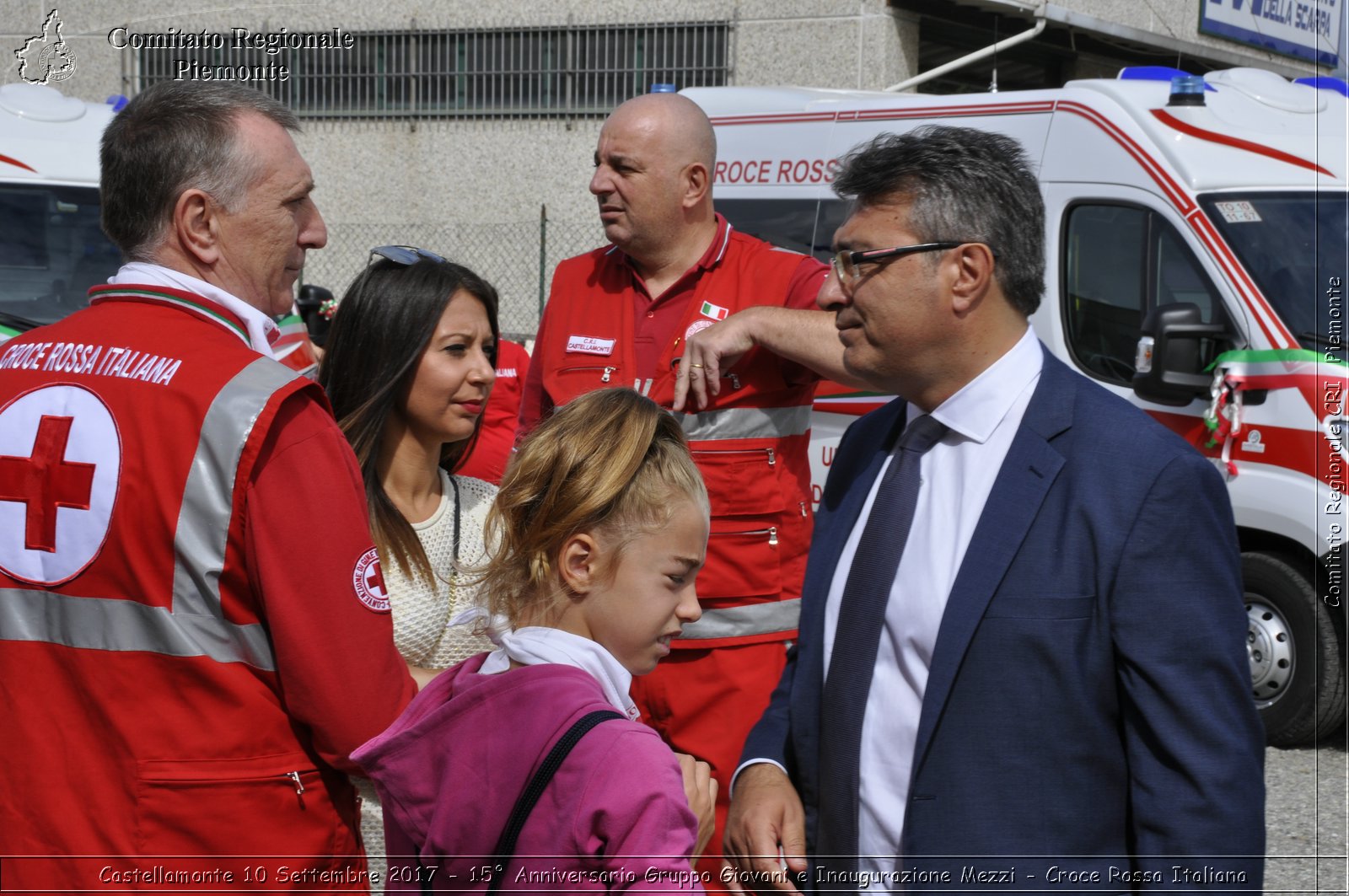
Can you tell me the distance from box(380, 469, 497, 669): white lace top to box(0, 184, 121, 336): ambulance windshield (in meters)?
5.43

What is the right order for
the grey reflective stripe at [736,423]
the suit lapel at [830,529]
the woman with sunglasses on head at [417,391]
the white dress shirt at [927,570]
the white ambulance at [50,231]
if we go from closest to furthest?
the white dress shirt at [927,570]
the suit lapel at [830,529]
the woman with sunglasses on head at [417,391]
the grey reflective stripe at [736,423]
the white ambulance at [50,231]

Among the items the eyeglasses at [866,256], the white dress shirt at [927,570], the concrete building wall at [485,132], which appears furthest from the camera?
the concrete building wall at [485,132]

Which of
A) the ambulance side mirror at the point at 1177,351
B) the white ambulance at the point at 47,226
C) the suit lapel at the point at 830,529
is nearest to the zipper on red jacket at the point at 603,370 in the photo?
the suit lapel at the point at 830,529

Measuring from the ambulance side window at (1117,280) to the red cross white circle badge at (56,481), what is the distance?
559 cm

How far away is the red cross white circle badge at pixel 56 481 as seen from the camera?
6.95 ft

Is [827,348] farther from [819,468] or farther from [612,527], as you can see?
[819,468]

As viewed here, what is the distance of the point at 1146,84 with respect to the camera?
23.1 ft

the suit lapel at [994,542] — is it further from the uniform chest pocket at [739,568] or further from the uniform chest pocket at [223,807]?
the uniform chest pocket at [739,568]

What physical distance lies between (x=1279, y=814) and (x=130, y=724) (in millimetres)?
5130

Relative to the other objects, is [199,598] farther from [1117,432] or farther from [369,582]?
[1117,432]

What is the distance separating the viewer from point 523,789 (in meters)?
1.81

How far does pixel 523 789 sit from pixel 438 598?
1.49 m

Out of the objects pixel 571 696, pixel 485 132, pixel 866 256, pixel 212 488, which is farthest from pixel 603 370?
pixel 485 132

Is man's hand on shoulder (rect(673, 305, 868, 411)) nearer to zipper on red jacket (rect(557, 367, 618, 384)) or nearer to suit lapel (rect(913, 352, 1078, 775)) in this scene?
zipper on red jacket (rect(557, 367, 618, 384))
